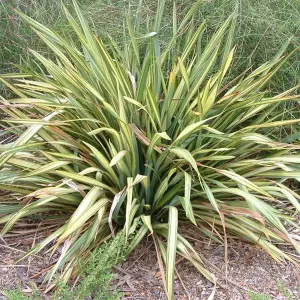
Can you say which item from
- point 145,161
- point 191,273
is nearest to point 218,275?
point 191,273

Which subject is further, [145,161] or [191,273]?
[145,161]

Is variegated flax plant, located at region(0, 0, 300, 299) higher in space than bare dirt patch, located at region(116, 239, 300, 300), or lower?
higher

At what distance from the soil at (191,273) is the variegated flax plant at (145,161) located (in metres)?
0.07

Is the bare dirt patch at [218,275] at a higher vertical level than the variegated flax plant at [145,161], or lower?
lower

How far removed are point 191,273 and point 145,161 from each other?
596 millimetres

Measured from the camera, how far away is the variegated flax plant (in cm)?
258

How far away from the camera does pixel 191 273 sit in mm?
2662

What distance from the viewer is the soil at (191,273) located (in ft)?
8.43

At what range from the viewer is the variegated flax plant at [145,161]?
2584 millimetres

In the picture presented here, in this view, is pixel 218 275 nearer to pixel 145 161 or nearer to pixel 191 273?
pixel 191 273

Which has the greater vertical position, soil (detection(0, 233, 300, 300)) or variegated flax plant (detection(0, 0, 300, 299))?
variegated flax plant (detection(0, 0, 300, 299))

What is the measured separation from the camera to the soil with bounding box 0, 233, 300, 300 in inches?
101

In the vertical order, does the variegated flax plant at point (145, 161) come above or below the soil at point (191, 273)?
above

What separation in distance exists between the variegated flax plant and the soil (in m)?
0.07
